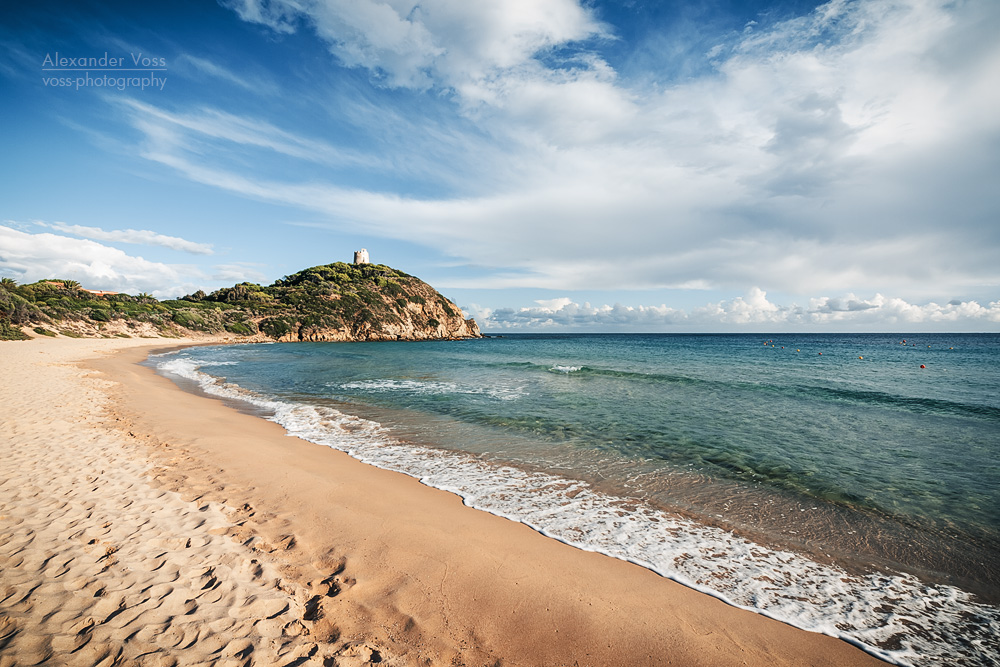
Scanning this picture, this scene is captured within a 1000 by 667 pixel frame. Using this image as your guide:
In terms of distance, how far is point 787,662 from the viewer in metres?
3.34

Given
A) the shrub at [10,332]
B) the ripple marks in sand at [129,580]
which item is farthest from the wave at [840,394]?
the shrub at [10,332]

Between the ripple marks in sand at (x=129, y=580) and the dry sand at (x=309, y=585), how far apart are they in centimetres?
2

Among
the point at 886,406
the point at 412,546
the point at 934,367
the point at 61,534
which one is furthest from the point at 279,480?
the point at 934,367

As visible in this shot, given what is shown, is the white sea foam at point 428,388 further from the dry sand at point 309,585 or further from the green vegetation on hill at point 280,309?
the green vegetation on hill at point 280,309

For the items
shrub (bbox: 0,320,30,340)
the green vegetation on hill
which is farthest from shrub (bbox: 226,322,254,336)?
shrub (bbox: 0,320,30,340)

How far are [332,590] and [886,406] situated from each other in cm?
2021

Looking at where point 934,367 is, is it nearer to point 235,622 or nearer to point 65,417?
point 235,622

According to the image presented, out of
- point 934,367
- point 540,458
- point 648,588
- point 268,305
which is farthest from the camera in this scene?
point 268,305

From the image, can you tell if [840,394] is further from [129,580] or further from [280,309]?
[280,309]

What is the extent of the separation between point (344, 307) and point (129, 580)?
8333 centimetres

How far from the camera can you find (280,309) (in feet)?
249

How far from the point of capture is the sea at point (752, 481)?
427cm

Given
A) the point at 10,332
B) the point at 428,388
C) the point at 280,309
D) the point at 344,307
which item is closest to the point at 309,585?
the point at 428,388

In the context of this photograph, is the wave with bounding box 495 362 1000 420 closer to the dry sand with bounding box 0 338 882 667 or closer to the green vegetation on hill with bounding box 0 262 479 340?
the dry sand with bounding box 0 338 882 667
